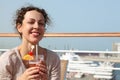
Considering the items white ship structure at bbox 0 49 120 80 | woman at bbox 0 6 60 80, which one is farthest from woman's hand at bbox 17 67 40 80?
white ship structure at bbox 0 49 120 80

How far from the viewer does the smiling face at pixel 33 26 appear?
1.22 m

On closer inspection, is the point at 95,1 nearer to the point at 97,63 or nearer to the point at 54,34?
the point at 97,63

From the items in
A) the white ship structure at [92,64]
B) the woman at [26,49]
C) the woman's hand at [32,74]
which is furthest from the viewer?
the white ship structure at [92,64]

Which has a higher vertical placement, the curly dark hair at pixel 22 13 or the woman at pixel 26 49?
the curly dark hair at pixel 22 13

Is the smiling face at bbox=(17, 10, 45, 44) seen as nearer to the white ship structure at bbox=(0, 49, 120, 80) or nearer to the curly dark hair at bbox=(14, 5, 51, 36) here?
the curly dark hair at bbox=(14, 5, 51, 36)

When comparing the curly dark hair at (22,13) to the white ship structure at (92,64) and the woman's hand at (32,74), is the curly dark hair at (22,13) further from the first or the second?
the white ship structure at (92,64)

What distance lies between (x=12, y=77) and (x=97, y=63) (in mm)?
2792

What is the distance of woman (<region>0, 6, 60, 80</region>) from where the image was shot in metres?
1.17

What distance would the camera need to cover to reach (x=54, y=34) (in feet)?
10.3

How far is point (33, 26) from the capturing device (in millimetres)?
1214

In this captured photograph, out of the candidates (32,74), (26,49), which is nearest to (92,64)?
(26,49)

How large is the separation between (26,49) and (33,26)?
0.37ft

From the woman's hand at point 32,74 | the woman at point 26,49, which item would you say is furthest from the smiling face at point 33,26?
the woman's hand at point 32,74

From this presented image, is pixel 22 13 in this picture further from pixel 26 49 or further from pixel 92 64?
pixel 92 64
